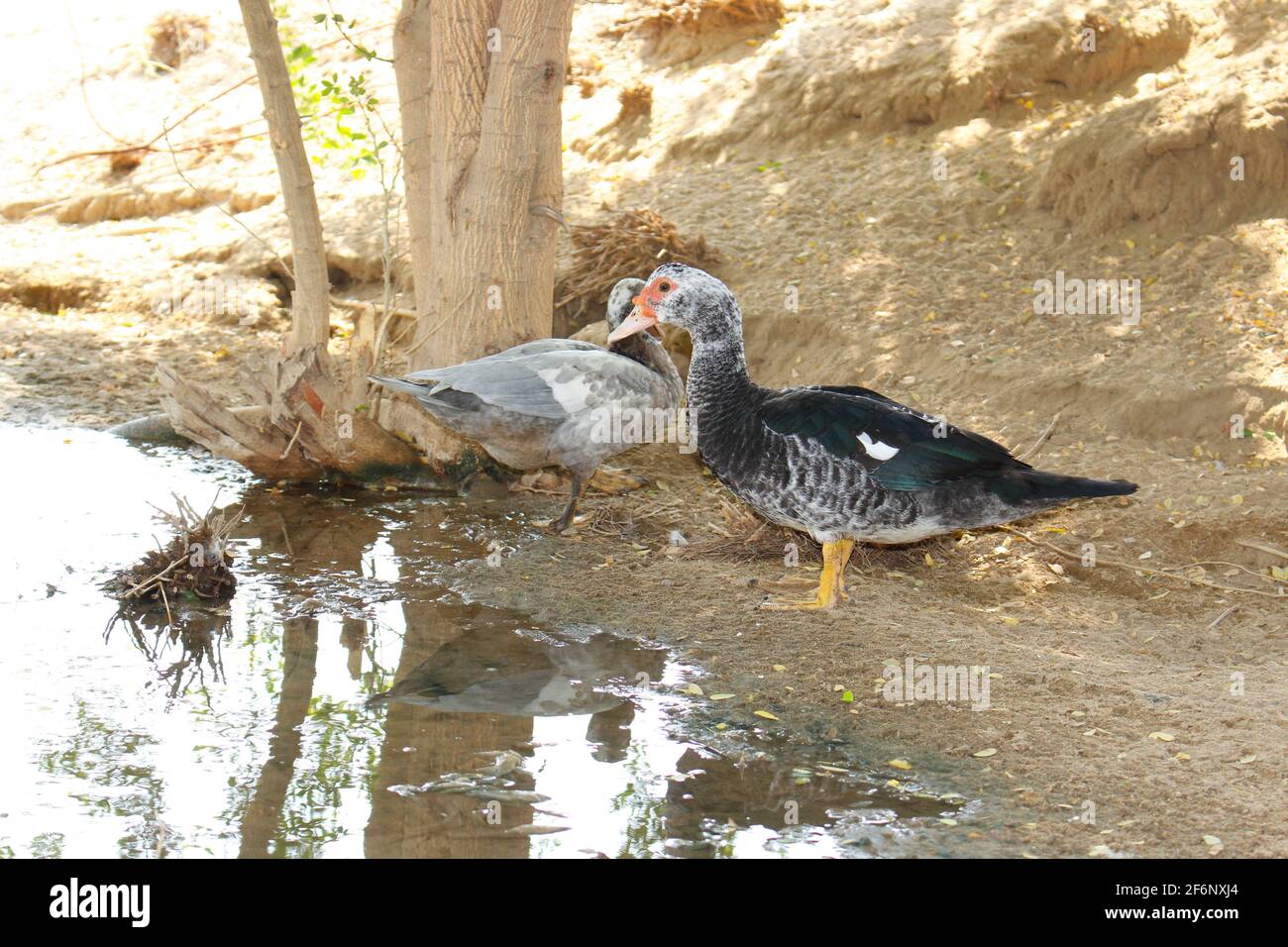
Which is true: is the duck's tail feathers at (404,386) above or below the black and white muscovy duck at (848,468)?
above

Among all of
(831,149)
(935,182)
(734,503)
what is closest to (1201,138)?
(935,182)

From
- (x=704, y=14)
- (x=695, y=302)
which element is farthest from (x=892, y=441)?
(x=704, y=14)

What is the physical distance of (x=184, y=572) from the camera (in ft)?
17.5

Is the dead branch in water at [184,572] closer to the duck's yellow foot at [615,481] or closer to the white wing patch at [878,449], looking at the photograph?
the duck's yellow foot at [615,481]

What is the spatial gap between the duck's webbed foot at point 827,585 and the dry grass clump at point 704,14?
733 cm

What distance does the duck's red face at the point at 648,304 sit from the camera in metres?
5.68

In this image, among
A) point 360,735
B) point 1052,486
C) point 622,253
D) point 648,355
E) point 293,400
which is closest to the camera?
point 360,735

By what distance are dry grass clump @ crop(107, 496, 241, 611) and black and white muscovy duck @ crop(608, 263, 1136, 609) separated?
2.15 meters

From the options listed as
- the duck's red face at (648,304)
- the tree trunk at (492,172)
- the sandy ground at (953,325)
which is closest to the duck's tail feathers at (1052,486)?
the sandy ground at (953,325)

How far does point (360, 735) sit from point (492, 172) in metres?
3.62

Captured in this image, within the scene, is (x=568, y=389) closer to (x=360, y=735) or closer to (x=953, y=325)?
(x=360, y=735)

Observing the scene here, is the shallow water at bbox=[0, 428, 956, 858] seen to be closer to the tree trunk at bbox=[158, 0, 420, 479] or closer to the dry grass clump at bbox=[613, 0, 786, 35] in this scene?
the tree trunk at bbox=[158, 0, 420, 479]

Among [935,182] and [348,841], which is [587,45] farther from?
[348,841]

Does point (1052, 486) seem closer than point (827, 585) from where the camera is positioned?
Yes
